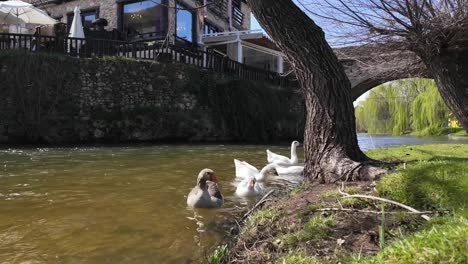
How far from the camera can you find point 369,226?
3.04 meters

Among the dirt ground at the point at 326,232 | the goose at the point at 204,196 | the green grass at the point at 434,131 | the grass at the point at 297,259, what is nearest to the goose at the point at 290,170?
the goose at the point at 204,196

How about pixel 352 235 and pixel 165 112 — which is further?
pixel 165 112

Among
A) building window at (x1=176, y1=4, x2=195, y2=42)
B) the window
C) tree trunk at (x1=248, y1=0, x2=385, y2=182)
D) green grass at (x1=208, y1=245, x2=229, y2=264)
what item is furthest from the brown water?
building window at (x1=176, y1=4, x2=195, y2=42)

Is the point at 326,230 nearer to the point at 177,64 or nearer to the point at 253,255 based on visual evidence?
the point at 253,255

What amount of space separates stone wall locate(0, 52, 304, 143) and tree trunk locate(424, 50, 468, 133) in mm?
12321

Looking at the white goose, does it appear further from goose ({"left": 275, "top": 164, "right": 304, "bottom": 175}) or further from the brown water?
the brown water

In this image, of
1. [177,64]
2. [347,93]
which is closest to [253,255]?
[347,93]

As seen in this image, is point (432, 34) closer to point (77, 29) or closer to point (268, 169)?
point (268, 169)

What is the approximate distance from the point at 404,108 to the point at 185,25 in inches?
917

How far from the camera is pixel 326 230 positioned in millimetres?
3039

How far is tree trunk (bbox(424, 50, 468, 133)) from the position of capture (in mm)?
5652

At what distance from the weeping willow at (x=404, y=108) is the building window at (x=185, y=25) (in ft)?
52.1

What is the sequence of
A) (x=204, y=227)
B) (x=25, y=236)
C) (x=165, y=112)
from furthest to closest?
1. (x=165, y=112)
2. (x=204, y=227)
3. (x=25, y=236)

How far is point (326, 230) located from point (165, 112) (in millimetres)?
14305
